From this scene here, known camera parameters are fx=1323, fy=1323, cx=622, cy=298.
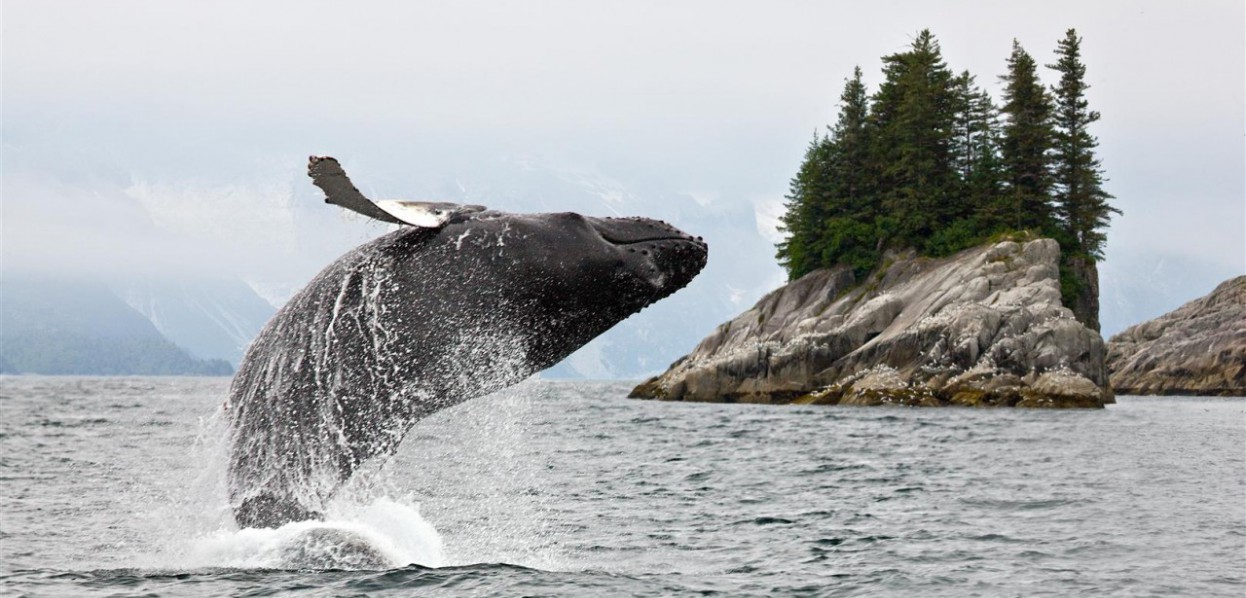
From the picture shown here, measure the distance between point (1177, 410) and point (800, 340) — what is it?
17581 mm

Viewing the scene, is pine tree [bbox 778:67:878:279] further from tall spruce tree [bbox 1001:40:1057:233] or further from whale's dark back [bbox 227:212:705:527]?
whale's dark back [bbox 227:212:705:527]

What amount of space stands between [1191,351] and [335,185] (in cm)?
7993

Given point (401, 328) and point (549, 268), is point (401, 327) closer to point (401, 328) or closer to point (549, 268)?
point (401, 328)

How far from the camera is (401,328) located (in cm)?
999

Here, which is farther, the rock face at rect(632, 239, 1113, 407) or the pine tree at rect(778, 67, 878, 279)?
the pine tree at rect(778, 67, 878, 279)

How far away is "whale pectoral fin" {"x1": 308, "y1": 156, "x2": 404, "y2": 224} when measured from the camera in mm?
8820

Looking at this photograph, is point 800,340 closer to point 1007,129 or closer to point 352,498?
point 1007,129

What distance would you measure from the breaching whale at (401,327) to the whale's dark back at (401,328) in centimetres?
1

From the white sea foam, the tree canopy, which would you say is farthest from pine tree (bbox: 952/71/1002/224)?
the white sea foam

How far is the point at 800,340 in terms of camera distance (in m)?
63.5

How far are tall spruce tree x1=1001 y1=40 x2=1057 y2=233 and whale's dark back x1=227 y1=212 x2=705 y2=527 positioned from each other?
2737 inches

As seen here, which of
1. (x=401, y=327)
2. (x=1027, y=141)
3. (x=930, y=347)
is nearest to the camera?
(x=401, y=327)

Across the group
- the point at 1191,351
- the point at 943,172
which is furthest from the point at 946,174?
the point at 1191,351

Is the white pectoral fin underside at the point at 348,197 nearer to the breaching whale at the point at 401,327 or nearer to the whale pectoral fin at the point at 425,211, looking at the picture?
the whale pectoral fin at the point at 425,211
